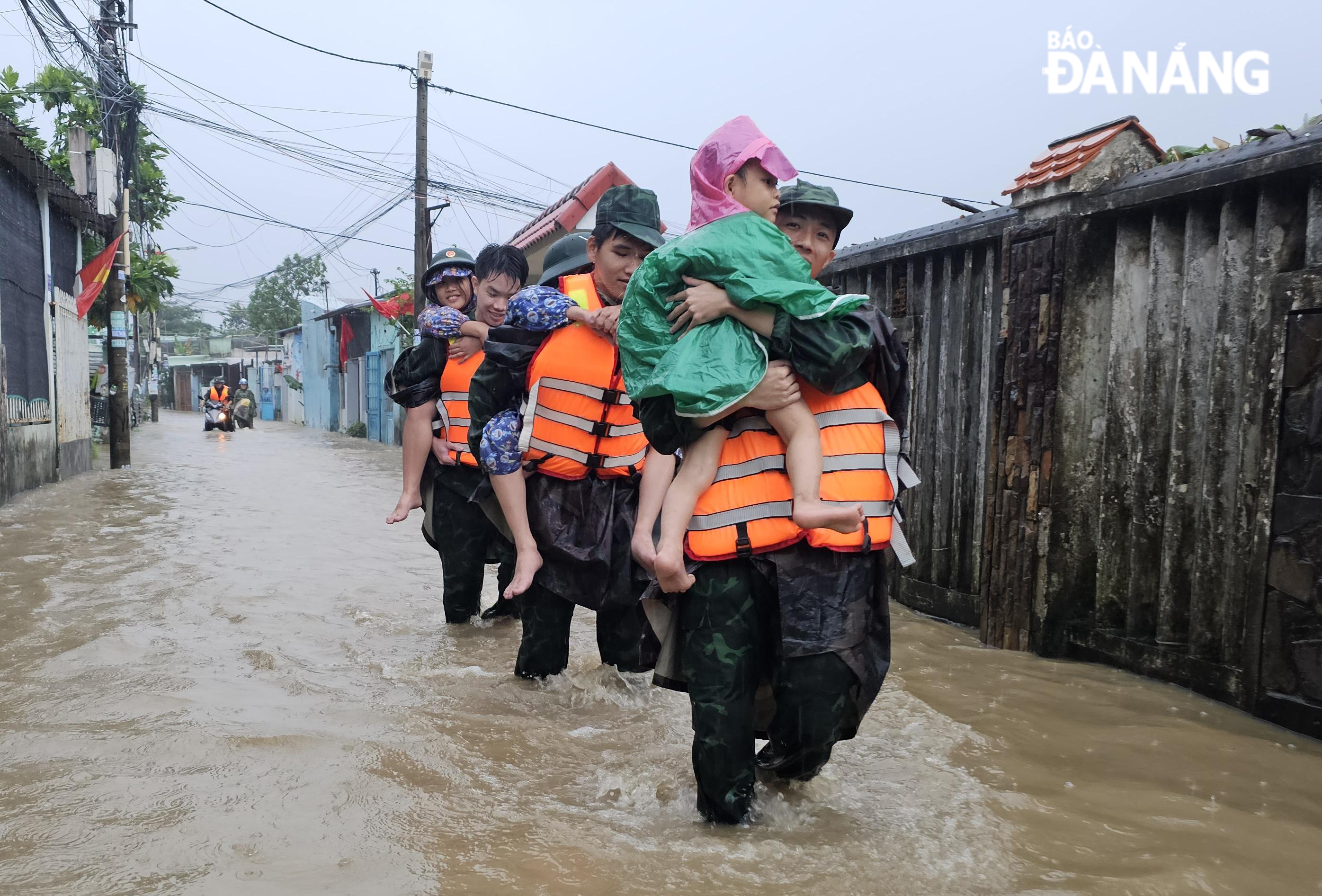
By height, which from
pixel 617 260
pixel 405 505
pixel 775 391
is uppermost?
pixel 617 260

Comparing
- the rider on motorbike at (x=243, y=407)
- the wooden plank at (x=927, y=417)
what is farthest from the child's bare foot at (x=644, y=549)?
the rider on motorbike at (x=243, y=407)

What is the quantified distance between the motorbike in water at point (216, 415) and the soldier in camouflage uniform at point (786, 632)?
29284 millimetres

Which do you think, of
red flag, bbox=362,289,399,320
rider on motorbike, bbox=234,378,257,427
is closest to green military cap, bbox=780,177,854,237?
red flag, bbox=362,289,399,320

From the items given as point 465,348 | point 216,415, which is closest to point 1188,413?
point 465,348

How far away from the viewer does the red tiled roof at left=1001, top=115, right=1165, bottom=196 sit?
4.22 metres

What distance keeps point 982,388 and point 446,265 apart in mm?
2830

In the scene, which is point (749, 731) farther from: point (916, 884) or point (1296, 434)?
point (1296, 434)

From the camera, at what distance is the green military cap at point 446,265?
4.96m

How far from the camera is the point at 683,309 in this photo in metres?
2.44

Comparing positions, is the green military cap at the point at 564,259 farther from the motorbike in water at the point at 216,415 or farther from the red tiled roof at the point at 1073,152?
the motorbike in water at the point at 216,415

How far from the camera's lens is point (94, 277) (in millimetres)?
13625

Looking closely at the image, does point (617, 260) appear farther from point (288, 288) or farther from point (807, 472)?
point (288, 288)

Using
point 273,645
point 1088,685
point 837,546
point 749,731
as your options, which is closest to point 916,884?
point 749,731

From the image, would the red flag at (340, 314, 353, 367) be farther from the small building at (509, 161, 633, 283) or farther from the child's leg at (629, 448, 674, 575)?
the child's leg at (629, 448, 674, 575)
